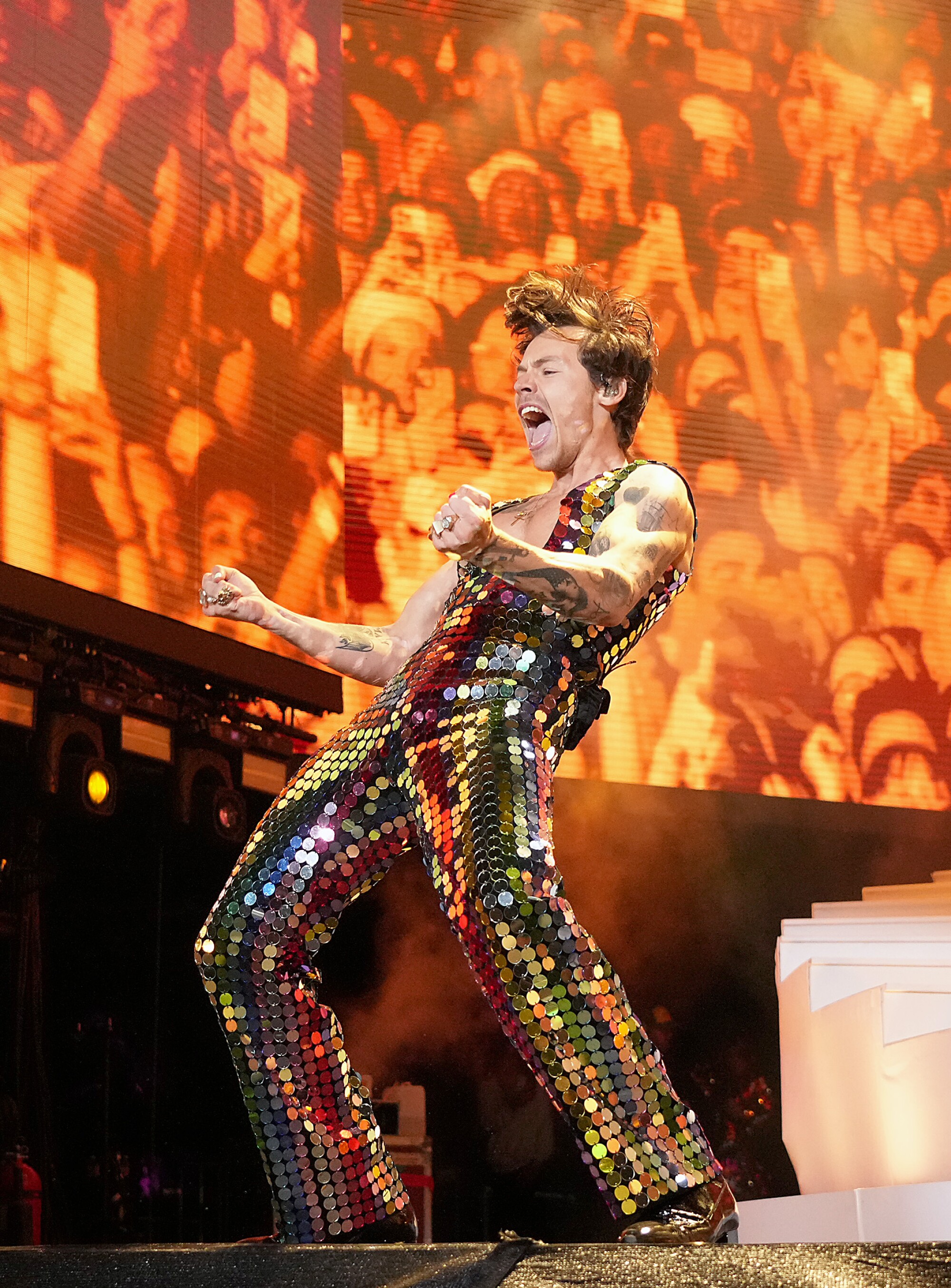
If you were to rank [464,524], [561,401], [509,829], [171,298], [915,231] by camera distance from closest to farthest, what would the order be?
[464,524]
[509,829]
[561,401]
[171,298]
[915,231]

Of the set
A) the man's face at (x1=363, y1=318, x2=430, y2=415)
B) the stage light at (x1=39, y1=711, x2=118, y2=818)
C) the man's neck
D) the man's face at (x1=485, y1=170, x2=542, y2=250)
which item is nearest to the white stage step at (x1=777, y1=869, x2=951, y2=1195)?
the man's neck

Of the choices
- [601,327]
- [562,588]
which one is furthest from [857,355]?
[562,588]

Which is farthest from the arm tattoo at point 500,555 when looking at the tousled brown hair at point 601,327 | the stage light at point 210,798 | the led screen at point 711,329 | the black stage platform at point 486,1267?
the stage light at point 210,798

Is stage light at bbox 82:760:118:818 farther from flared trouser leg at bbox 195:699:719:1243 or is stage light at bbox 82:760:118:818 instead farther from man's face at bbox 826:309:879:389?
flared trouser leg at bbox 195:699:719:1243

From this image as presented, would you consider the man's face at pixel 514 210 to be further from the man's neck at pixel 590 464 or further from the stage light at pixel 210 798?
the man's neck at pixel 590 464

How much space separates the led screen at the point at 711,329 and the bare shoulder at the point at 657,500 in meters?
3.02

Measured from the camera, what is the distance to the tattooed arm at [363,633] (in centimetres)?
217

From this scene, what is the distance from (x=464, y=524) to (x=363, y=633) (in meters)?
0.64

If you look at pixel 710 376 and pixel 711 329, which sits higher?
pixel 711 329

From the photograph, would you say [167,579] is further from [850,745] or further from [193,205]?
[850,745]

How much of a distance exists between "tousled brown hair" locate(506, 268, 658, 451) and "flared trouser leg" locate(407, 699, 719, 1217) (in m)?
0.50

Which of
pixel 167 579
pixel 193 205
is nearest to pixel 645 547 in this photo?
pixel 167 579

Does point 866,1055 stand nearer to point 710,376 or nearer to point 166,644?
point 166,644

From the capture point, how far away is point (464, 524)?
1634 millimetres
